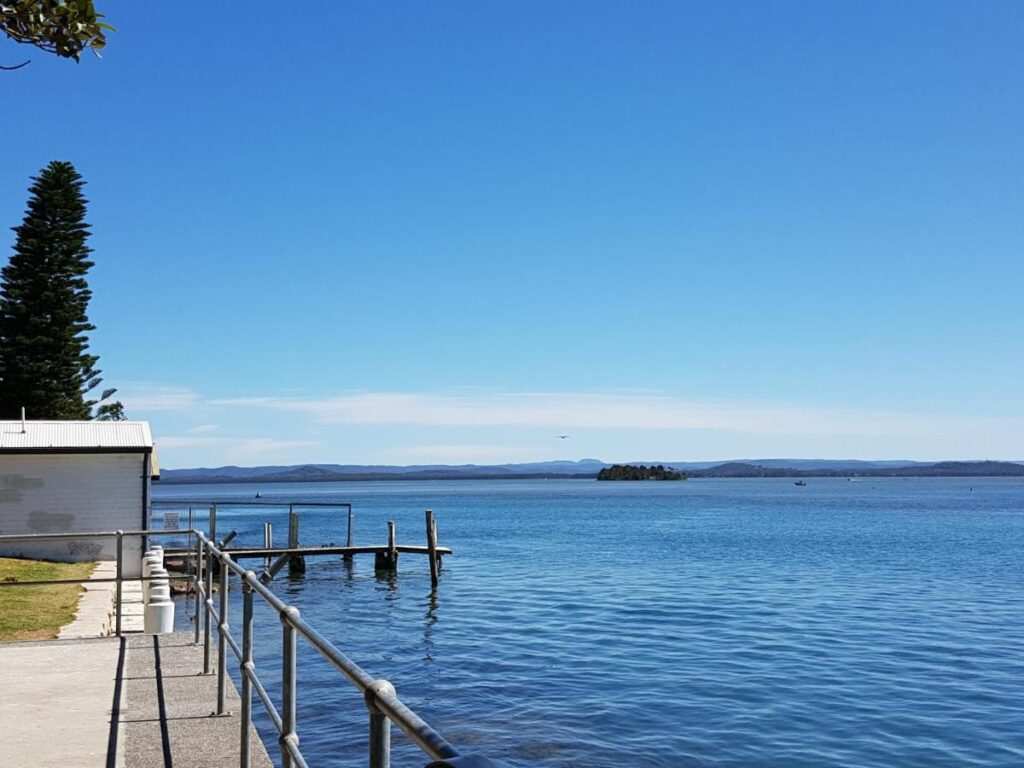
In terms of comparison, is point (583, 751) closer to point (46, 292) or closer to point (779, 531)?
point (46, 292)

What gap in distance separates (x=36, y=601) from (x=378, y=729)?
17.3 m

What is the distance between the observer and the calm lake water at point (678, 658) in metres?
14.0

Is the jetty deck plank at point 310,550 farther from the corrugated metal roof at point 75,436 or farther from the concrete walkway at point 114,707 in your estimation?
the concrete walkway at point 114,707

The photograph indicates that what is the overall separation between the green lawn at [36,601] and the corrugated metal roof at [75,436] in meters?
2.88

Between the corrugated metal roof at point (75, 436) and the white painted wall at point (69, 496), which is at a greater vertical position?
the corrugated metal roof at point (75, 436)

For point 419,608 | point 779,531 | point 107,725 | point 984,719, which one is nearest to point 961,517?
point 779,531

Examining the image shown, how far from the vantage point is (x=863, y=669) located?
18.9 metres

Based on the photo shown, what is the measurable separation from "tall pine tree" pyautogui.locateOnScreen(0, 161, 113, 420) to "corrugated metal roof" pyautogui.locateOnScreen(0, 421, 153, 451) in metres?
22.8

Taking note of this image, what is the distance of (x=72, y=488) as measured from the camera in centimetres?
2520

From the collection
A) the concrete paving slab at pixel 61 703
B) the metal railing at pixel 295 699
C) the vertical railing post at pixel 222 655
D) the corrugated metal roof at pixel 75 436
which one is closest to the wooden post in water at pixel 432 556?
the corrugated metal roof at pixel 75 436

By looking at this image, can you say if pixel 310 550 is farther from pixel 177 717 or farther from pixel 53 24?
pixel 53 24

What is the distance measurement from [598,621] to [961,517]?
77.1m

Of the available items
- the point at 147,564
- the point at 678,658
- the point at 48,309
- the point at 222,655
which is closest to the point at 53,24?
the point at 222,655

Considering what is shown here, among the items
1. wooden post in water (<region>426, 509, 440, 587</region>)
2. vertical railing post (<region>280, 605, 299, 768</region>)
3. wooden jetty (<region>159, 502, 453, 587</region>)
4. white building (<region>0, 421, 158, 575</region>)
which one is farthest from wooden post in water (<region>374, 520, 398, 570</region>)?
vertical railing post (<region>280, 605, 299, 768</region>)
